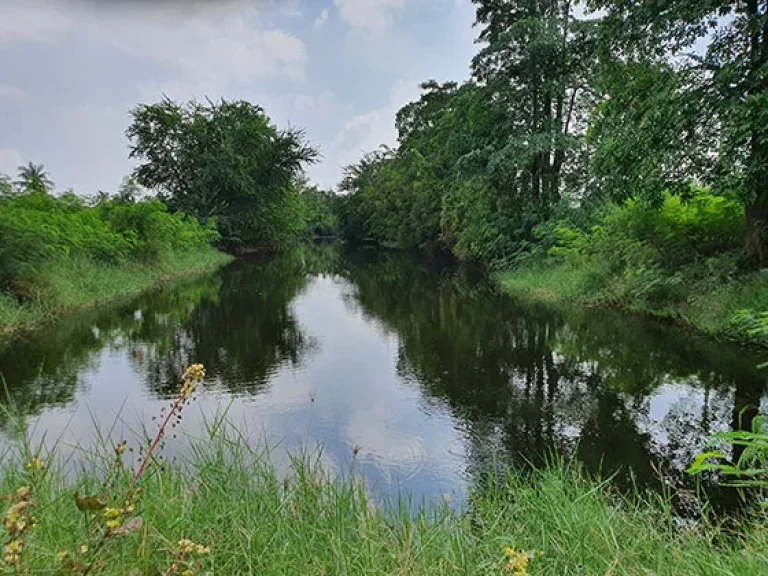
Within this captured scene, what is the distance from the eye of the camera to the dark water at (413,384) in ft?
16.6

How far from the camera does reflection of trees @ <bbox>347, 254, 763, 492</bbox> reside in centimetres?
512

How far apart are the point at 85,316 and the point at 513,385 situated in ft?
32.6

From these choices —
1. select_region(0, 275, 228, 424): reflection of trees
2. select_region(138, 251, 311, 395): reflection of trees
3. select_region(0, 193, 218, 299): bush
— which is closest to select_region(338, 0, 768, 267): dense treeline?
select_region(138, 251, 311, 395): reflection of trees

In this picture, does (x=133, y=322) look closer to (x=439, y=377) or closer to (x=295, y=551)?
(x=439, y=377)

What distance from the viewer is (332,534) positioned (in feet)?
8.14

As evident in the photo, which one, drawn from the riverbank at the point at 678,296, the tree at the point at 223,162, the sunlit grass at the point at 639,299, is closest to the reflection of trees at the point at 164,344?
the riverbank at the point at 678,296

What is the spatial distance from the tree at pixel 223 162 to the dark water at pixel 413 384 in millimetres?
20863

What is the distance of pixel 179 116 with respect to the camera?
1267 inches

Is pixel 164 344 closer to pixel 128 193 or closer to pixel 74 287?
pixel 74 287

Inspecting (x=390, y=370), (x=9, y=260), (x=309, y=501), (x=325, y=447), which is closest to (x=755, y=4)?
(x=390, y=370)

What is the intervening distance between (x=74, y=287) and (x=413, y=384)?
390 inches

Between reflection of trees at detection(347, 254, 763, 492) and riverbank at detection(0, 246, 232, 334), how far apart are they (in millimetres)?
7333

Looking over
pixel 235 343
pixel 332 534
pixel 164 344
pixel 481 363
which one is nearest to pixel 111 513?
pixel 332 534

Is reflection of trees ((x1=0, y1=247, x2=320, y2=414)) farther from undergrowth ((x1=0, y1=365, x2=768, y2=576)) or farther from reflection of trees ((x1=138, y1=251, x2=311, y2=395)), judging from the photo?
undergrowth ((x1=0, y1=365, x2=768, y2=576))
